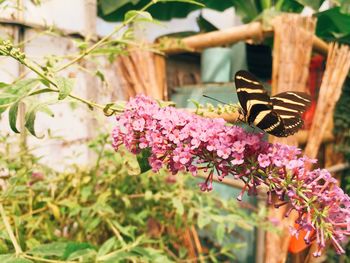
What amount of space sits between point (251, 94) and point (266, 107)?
29 mm

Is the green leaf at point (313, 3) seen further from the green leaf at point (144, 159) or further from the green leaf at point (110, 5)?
the green leaf at point (144, 159)

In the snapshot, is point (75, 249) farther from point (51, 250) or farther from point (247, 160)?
point (247, 160)

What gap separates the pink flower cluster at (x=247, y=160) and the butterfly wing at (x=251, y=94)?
1.5 inches

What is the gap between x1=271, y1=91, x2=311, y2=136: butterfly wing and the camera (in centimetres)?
59

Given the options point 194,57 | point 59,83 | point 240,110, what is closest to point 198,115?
point 240,110

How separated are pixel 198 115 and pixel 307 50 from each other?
1261mm

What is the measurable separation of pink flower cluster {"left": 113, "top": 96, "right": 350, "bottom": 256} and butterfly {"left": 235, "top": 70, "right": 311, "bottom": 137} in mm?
34

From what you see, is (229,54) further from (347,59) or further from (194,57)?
(347,59)

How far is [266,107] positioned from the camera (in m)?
0.50

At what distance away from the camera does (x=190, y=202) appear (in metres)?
1.26

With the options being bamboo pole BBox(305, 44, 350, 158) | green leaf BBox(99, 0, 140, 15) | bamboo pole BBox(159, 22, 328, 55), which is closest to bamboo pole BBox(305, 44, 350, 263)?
bamboo pole BBox(305, 44, 350, 158)

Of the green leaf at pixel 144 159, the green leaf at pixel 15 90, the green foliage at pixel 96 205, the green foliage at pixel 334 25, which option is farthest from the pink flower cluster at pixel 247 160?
the green foliage at pixel 334 25

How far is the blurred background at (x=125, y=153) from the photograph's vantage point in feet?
3.35

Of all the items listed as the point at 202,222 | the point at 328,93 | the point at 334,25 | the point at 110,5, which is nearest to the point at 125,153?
the point at 202,222
